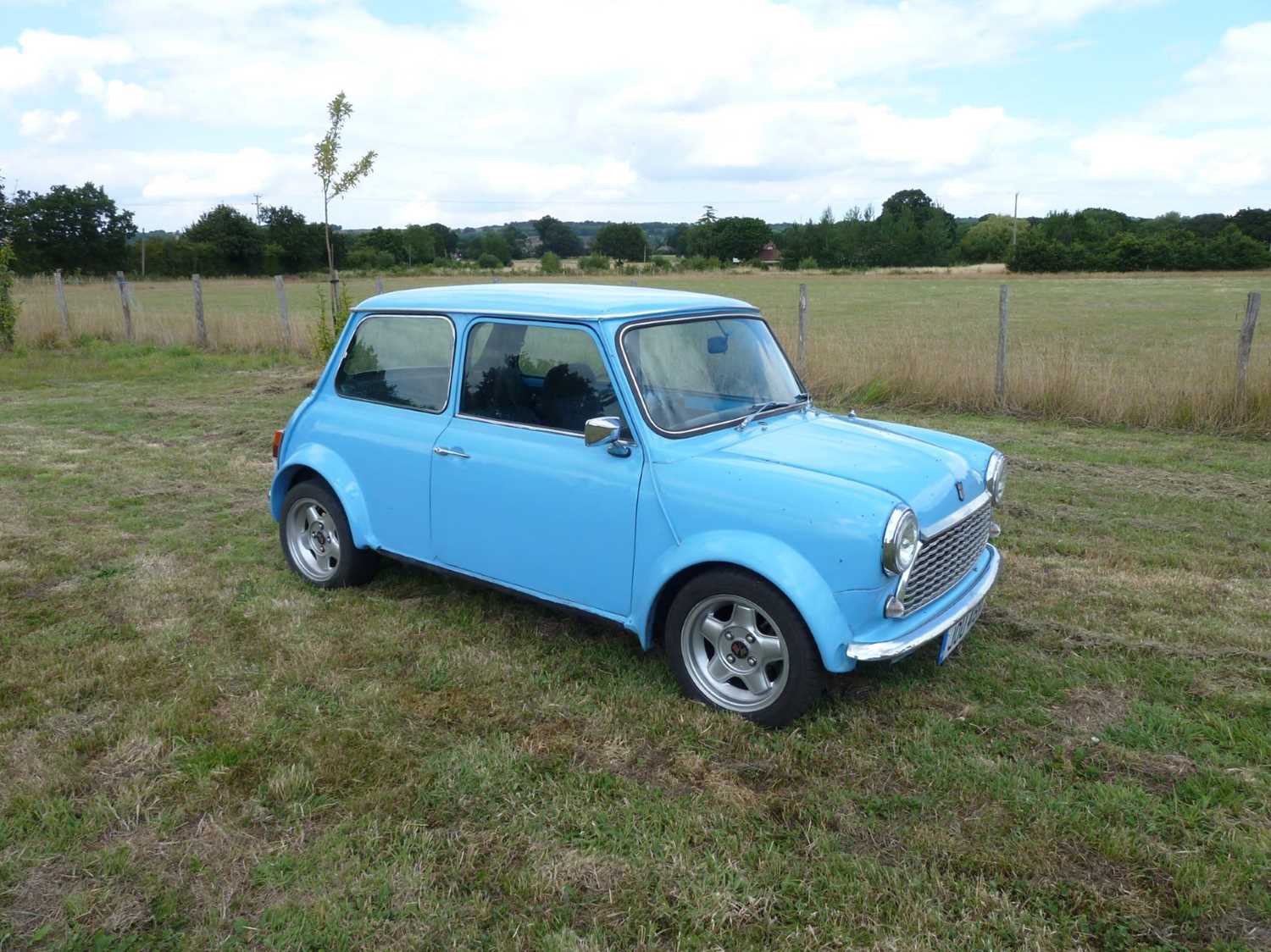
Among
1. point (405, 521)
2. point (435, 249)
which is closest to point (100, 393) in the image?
point (405, 521)

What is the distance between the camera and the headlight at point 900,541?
131 inches

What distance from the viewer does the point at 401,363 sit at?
15.9 ft

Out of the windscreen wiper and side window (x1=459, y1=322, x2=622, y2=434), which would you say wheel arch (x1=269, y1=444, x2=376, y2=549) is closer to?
side window (x1=459, y1=322, x2=622, y2=434)

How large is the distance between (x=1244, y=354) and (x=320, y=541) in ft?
31.1

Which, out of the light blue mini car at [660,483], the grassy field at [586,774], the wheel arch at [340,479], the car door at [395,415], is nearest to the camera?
the grassy field at [586,774]

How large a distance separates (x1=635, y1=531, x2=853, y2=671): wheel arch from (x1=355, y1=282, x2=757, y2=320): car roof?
1.13 metres

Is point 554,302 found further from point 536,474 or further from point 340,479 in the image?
point 340,479

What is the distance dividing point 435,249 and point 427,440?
9293 centimetres

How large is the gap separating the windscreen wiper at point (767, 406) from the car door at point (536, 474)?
0.65m

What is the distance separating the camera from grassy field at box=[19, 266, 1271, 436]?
32.6ft

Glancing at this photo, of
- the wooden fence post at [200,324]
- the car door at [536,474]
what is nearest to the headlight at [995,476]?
the car door at [536,474]

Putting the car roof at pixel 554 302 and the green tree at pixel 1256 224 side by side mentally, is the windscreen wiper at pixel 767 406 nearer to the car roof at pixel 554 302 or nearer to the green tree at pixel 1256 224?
the car roof at pixel 554 302

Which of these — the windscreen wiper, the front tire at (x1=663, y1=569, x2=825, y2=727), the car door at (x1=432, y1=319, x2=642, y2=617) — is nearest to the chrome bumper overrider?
the front tire at (x1=663, y1=569, x2=825, y2=727)

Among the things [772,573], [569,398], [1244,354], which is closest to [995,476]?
[772,573]
